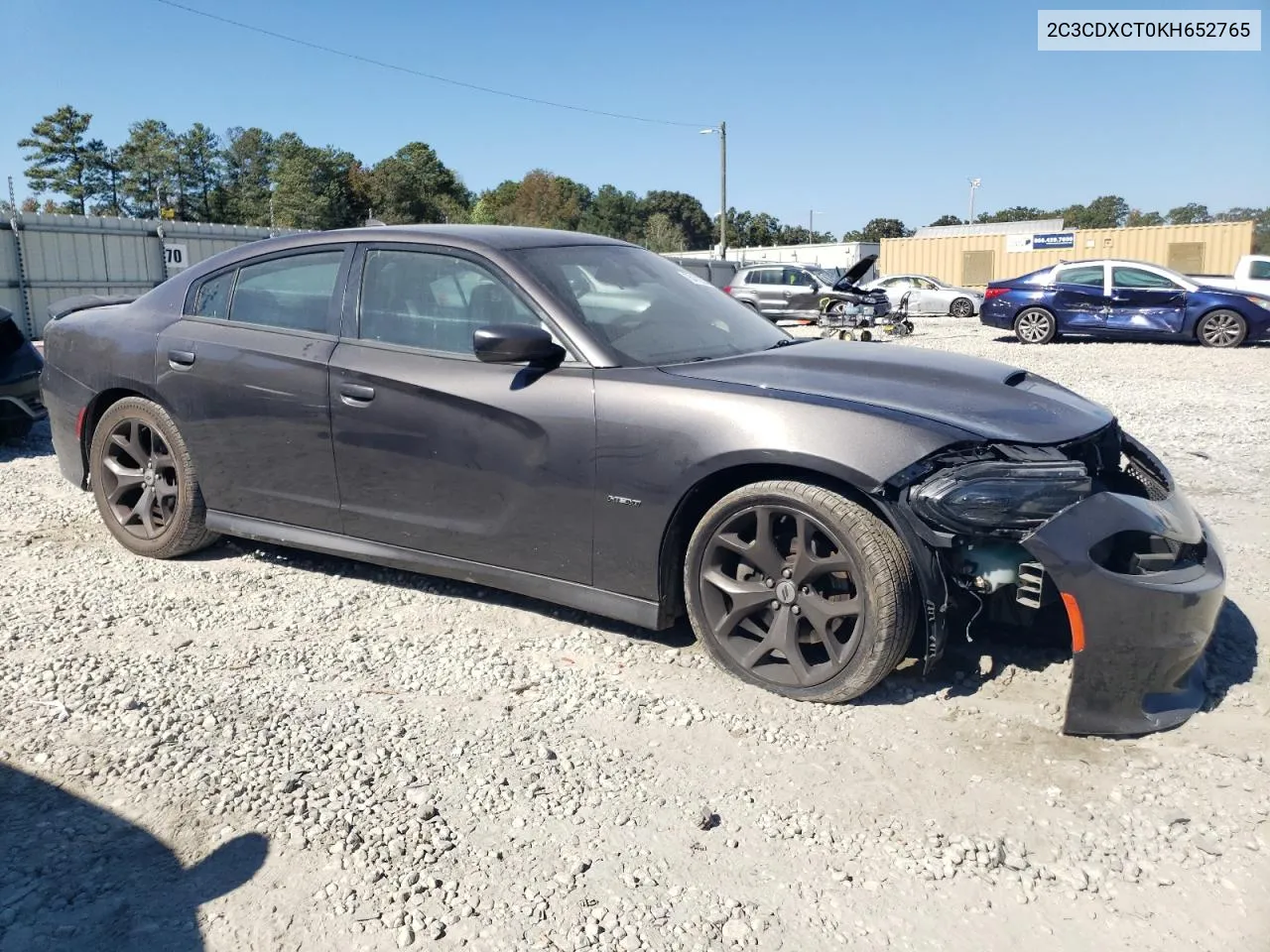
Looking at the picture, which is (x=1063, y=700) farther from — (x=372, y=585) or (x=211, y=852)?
(x=372, y=585)

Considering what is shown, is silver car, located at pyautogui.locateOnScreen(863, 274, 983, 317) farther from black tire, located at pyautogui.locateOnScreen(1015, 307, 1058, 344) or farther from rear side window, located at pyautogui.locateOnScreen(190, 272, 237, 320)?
rear side window, located at pyautogui.locateOnScreen(190, 272, 237, 320)

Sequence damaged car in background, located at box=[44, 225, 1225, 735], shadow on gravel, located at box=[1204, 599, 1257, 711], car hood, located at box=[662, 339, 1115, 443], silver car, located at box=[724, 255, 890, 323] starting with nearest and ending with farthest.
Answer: damaged car in background, located at box=[44, 225, 1225, 735] < car hood, located at box=[662, 339, 1115, 443] < shadow on gravel, located at box=[1204, 599, 1257, 711] < silver car, located at box=[724, 255, 890, 323]

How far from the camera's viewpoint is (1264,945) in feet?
6.76

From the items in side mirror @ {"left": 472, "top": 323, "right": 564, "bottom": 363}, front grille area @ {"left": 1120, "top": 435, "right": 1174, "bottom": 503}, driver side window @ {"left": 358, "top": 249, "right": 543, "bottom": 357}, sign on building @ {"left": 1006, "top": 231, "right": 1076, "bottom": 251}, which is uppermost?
sign on building @ {"left": 1006, "top": 231, "right": 1076, "bottom": 251}

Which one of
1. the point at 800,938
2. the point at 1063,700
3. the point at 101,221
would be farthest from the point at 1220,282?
the point at 101,221

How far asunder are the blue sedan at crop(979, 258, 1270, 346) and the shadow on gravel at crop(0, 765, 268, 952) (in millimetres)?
17166

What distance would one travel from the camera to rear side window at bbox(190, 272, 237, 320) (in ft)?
14.6

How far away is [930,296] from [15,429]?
81.0ft

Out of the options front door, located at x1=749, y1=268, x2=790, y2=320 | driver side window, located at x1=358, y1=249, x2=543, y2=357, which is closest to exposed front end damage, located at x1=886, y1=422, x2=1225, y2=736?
driver side window, located at x1=358, y1=249, x2=543, y2=357

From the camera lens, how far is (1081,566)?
2773 millimetres

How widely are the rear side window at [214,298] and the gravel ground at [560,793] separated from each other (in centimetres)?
132

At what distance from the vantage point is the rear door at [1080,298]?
55.0 ft

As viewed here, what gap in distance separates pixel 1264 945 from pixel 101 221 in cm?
2075

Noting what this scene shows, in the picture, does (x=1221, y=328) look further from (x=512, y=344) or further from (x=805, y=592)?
(x=512, y=344)
